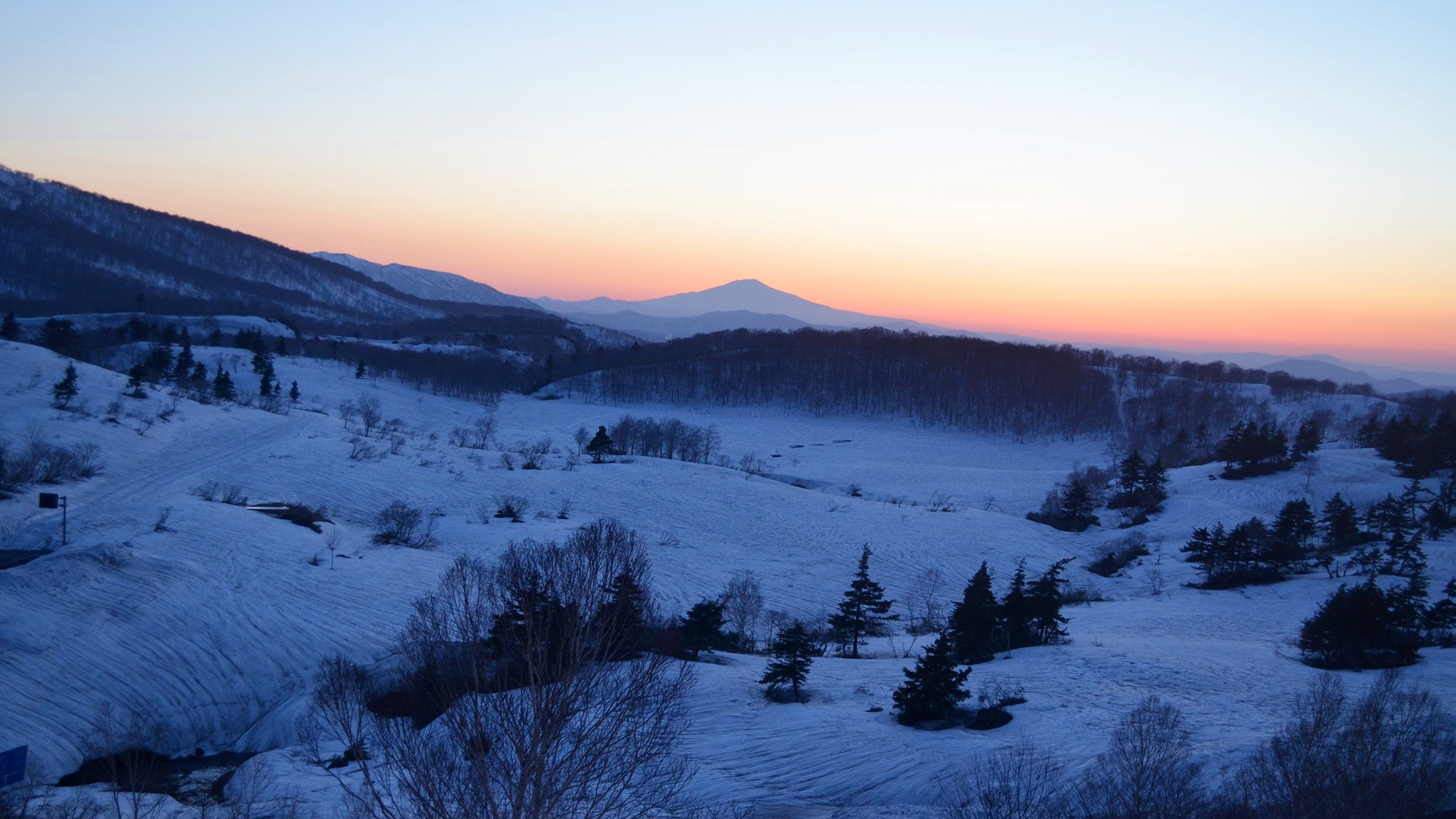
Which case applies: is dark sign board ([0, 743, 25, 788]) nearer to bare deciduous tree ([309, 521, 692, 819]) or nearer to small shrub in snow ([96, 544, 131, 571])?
bare deciduous tree ([309, 521, 692, 819])

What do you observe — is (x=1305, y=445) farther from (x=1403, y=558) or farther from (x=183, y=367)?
(x=183, y=367)

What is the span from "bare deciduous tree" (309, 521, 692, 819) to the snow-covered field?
186 inches

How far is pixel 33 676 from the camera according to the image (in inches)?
696

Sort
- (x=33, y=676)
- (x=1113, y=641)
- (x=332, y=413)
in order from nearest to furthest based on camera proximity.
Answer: (x=33, y=676), (x=1113, y=641), (x=332, y=413)

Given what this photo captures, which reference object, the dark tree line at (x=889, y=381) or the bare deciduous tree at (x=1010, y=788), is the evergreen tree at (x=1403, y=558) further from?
the dark tree line at (x=889, y=381)

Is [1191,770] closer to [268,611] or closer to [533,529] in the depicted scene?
[268,611]

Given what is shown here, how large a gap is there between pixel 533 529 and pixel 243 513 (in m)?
11.6

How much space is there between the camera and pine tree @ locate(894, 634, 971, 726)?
14883 millimetres

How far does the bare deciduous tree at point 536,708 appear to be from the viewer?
732 centimetres

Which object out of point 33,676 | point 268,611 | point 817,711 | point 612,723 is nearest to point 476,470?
point 268,611

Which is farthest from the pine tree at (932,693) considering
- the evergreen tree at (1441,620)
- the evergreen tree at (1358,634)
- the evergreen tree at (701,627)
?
the evergreen tree at (1441,620)

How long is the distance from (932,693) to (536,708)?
32.7 feet

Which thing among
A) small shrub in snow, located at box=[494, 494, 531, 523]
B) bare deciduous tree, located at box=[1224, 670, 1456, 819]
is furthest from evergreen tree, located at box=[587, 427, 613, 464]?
bare deciduous tree, located at box=[1224, 670, 1456, 819]

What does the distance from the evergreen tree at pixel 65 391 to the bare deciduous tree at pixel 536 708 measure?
4108 centimetres
